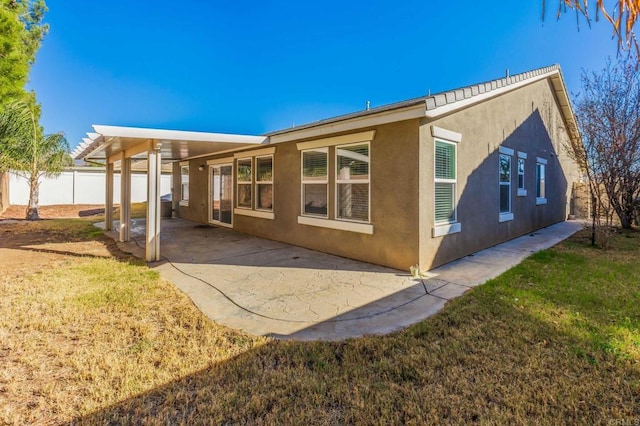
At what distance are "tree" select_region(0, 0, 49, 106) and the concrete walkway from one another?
378 inches

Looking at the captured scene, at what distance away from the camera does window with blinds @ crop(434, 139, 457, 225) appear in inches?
264

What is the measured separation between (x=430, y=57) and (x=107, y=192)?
16.5 meters

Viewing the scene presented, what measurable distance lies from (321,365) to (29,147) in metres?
17.7

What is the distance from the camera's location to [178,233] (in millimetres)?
11133

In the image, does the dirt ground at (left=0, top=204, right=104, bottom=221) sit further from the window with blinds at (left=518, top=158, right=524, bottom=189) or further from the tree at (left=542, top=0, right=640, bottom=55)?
the tree at (left=542, top=0, right=640, bottom=55)

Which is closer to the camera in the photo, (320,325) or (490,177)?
(320,325)

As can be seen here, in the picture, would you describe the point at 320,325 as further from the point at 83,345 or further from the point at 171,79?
the point at 171,79

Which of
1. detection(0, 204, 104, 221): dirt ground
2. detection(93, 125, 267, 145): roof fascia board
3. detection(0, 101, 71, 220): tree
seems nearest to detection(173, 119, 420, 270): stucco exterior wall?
detection(93, 125, 267, 145): roof fascia board

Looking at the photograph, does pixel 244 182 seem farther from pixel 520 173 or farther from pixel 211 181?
pixel 520 173

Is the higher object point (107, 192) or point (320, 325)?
point (107, 192)

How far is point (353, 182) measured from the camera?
24.0ft

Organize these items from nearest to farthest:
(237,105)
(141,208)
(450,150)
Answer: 1. (450,150)
2. (141,208)
3. (237,105)

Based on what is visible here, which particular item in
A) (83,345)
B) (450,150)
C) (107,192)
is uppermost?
(450,150)

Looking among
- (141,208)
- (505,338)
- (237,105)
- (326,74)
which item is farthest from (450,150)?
(237,105)
